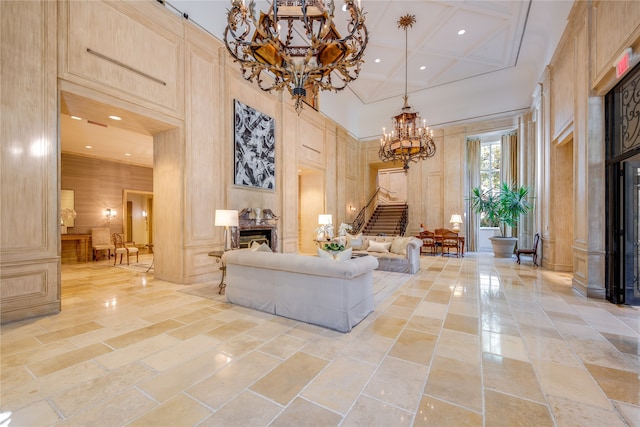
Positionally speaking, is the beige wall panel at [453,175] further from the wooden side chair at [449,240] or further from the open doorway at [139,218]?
the open doorway at [139,218]

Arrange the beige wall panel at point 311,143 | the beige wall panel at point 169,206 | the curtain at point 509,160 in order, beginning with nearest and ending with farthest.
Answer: the beige wall panel at point 169,206
the beige wall panel at point 311,143
the curtain at point 509,160

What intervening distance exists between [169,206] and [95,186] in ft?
20.3

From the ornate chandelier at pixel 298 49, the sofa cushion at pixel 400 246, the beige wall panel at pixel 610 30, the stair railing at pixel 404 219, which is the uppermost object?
the beige wall panel at pixel 610 30

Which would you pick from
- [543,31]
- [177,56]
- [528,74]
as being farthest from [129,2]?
[528,74]

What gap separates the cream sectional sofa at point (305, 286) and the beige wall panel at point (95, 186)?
317 inches

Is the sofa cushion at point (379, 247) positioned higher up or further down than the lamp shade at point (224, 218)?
further down

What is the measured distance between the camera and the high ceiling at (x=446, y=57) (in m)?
6.03

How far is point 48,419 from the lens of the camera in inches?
61.9

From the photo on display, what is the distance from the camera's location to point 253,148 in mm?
6355

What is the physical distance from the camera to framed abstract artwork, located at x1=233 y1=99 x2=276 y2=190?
595cm

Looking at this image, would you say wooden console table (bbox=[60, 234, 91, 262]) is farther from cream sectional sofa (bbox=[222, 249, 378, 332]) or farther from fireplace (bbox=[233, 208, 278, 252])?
cream sectional sofa (bbox=[222, 249, 378, 332])

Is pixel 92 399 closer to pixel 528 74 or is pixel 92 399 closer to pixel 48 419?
pixel 48 419

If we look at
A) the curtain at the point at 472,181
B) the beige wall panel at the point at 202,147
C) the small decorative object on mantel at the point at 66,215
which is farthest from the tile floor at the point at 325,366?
the curtain at the point at 472,181

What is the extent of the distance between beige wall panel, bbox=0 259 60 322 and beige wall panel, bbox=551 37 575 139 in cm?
859
